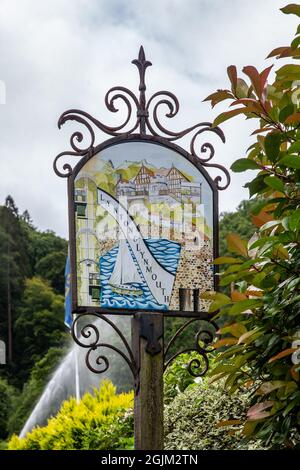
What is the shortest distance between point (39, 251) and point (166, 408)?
2304 centimetres

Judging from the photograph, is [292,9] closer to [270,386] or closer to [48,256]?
[270,386]

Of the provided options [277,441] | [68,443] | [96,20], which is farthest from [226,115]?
[96,20]

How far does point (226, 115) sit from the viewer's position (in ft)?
11.0

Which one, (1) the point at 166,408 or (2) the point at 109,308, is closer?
(2) the point at 109,308

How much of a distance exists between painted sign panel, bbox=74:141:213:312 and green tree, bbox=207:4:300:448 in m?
1.05

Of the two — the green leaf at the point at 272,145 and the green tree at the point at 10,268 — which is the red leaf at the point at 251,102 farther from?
the green tree at the point at 10,268

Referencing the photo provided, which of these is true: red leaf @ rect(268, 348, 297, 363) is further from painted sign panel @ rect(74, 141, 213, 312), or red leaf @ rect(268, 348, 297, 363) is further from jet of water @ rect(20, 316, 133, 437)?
jet of water @ rect(20, 316, 133, 437)

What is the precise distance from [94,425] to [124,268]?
2.31 m

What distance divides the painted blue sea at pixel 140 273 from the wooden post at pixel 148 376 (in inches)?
2.3

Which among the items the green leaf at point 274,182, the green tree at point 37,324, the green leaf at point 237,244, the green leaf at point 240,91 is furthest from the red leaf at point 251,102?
the green tree at point 37,324

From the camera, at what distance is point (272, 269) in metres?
3.26

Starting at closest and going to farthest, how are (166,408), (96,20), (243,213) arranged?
(166,408), (96,20), (243,213)

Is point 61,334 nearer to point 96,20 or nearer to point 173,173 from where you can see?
point 96,20

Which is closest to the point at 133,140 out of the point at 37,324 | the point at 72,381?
the point at 72,381
